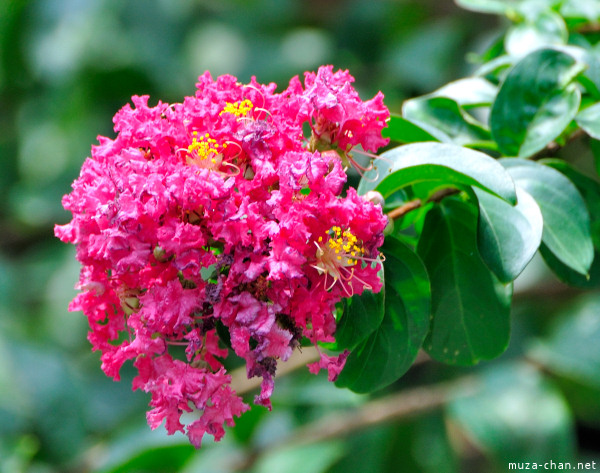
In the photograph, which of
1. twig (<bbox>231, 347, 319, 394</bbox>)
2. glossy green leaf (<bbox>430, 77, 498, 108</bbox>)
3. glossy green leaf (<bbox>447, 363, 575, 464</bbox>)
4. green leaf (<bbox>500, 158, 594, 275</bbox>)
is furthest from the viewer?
glossy green leaf (<bbox>447, 363, 575, 464</bbox>)

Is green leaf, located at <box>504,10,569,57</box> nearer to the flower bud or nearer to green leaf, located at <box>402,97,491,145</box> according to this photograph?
green leaf, located at <box>402,97,491,145</box>

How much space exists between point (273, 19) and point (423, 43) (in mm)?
1198

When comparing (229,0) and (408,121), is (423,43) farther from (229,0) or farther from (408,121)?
(408,121)

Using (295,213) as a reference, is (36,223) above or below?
below

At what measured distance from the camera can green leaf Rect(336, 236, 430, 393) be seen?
42.4 inches

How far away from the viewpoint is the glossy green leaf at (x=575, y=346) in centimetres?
256

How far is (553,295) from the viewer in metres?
2.67

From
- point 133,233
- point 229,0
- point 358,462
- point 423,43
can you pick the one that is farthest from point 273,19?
point 133,233

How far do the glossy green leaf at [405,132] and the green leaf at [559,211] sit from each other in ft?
0.59

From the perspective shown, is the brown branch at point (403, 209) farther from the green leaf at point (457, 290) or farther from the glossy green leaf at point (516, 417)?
the glossy green leaf at point (516, 417)

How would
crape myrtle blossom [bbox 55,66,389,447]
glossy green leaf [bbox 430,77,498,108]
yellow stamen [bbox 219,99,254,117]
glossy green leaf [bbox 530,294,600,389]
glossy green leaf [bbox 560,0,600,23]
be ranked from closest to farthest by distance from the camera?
crape myrtle blossom [bbox 55,66,389,447] < yellow stamen [bbox 219,99,254,117] < glossy green leaf [bbox 430,77,498,108] < glossy green leaf [bbox 560,0,600,23] < glossy green leaf [bbox 530,294,600,389]

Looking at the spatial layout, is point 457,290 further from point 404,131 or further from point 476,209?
point 404,131

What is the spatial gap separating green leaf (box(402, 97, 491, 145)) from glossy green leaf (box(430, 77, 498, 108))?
0.03 m

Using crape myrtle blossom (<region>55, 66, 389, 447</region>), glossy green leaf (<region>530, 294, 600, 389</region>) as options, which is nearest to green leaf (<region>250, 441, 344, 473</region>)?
glossy green leaf (<region>530, 294, 600, 389</region>)
